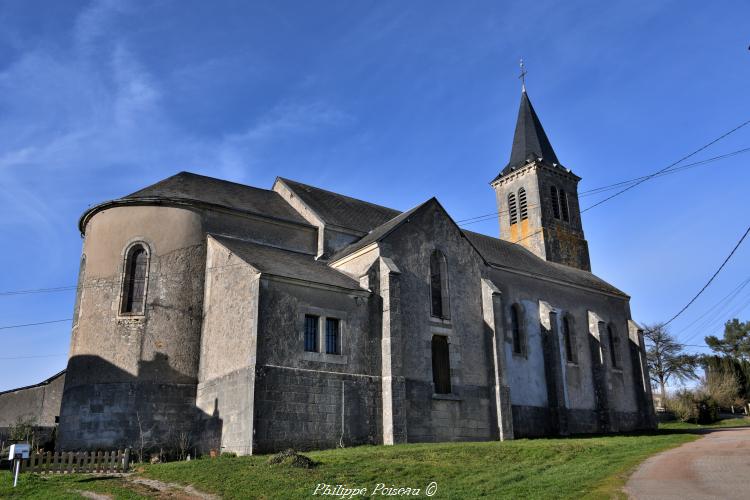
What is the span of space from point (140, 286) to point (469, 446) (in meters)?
13.7

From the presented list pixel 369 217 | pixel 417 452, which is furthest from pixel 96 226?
pixel 417 452

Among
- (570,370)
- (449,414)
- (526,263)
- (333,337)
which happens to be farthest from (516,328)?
(333,337)

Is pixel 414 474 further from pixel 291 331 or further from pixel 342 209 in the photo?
pixel 342 209

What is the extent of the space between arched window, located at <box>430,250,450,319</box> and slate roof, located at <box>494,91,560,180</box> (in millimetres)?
19390

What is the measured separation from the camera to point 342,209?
101 feet

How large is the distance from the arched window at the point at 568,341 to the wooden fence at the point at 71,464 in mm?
23196

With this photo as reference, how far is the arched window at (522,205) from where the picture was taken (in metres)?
42.9

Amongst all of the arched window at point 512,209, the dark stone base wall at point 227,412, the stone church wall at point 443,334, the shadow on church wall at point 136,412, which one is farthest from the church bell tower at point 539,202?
the shadow on church wall at point 136,412

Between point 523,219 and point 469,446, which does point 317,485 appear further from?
point 523,219

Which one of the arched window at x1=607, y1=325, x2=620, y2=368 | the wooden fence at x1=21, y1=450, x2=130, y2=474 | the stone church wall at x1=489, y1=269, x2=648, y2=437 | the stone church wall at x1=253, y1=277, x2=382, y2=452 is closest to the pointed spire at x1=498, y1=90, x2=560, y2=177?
the stone church wall at x1=489, y1=269, x2=648, y2=437

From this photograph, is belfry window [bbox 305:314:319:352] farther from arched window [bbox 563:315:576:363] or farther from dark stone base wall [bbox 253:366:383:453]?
arched window [bbox 563:315:576:363]

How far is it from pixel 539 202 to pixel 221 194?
75.1ft

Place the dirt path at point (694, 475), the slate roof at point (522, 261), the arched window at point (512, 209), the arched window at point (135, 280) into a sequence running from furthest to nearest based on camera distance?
the arched window at point (512, 209) < the slate roof at point (522, 261) < the arched window at point (135, 280) < the dirt path at point (694, 475)

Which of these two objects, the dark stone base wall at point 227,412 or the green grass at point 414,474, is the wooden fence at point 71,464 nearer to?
the green grass at point 414,474
